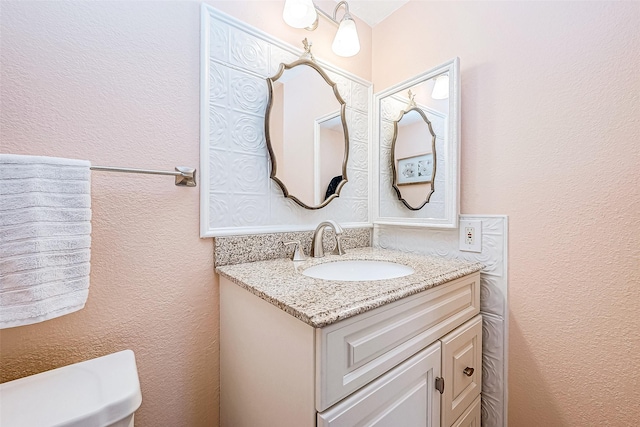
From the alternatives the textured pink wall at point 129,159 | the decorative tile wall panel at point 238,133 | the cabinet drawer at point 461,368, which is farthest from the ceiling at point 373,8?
the cabinet drawer at point 461,368

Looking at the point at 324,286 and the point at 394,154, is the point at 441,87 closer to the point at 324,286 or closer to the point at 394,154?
the point at 394,154

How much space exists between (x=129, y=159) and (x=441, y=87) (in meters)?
1.18

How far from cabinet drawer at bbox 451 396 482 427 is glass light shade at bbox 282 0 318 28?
153 cm

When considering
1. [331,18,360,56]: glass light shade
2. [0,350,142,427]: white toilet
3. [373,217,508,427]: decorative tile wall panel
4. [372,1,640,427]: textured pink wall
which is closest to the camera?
[0,350,142,427]: white toilet

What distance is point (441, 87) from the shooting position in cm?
109

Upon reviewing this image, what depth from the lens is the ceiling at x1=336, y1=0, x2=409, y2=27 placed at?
130 centimetres

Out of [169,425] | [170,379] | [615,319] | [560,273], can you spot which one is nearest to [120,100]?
[170,379]

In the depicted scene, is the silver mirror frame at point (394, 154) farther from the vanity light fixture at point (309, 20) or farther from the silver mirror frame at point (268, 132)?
the vanity light fixture at point (309, 20)

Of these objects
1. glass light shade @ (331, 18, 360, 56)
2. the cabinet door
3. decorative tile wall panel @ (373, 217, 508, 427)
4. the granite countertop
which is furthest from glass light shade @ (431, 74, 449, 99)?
the cabinet door

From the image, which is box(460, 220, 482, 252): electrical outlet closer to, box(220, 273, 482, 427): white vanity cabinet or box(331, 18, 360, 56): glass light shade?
box(220, 273, 482, 427): white vanity cabinet

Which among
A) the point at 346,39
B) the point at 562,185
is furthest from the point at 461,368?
the point at 346,39

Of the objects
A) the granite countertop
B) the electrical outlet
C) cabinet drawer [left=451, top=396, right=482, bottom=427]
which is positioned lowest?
cabinet drawer [left=451, top=396, right=482, bottom=427]

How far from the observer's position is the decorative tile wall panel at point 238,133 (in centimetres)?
90

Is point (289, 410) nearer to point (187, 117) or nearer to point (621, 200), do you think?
point (187, 117)
